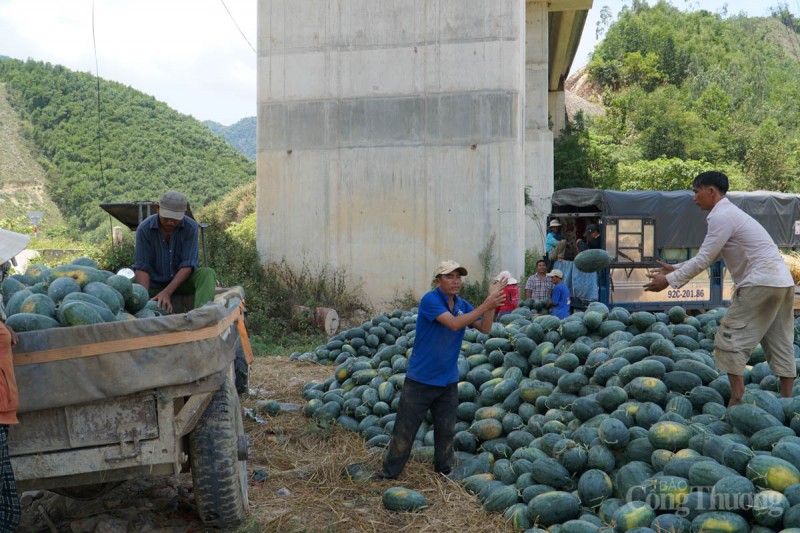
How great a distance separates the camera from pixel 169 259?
6793mm

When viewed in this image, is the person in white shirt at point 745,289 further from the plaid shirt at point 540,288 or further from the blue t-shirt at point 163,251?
the plaid shirt at point 540,288

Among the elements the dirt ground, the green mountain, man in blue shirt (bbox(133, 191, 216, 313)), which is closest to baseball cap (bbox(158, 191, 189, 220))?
Result: man in blue shirt (bbox(133, 191, 216, 313))

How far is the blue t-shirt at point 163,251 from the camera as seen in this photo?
6.75 metres

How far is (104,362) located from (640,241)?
42.9 ft

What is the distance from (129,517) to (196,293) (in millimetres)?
2219

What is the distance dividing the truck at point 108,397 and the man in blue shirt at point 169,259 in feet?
8.12

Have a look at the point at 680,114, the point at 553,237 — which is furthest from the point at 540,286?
the point at 680,114

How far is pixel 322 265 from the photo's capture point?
1636cm

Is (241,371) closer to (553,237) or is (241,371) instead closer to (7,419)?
(7,419)

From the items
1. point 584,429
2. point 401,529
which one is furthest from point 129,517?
point 584,429

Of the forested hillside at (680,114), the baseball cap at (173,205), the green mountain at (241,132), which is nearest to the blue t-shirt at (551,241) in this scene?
the baseball cap at (173,205)

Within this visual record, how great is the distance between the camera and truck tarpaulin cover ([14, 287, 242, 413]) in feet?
12.8

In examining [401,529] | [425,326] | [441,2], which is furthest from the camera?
[441,2]

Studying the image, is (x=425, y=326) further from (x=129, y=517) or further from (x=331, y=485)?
(x=129, y=517)
